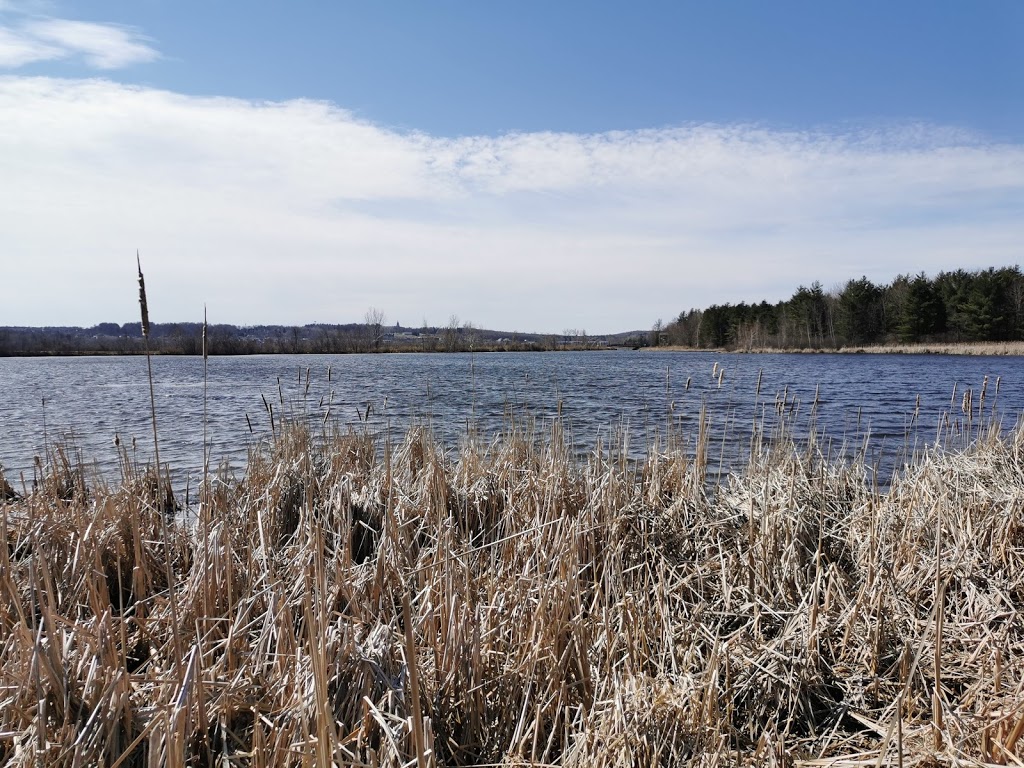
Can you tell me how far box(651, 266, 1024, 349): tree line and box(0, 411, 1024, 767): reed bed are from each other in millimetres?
42791

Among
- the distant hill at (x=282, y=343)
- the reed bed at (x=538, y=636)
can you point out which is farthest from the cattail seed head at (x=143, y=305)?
the distant hill at (x=282, y=343)

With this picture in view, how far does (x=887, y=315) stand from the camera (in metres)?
62.0

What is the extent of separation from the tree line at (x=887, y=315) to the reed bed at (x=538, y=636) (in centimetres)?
4279

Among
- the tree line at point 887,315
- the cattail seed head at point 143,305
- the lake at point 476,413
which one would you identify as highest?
the tree line at point 887,315

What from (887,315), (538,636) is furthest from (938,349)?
(538,636)

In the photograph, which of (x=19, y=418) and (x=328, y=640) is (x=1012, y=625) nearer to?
(x=328, y=640)

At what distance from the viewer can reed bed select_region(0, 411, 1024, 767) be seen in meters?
2.38

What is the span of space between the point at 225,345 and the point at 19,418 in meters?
70.9

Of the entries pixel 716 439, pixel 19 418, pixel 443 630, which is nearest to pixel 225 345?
pixel 19 418

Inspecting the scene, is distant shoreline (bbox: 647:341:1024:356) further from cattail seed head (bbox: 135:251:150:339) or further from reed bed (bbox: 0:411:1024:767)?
cattail seed head (bbox: 135:251:150:339)

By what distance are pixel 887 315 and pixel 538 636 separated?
70.5 meters

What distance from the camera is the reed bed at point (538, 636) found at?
7.80 ft

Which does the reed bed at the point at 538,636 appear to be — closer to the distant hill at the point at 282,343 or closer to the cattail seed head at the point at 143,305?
the cattail seed head at the point at 143,305

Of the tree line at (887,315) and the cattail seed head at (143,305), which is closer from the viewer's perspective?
the cattail seed head at (143,305)
